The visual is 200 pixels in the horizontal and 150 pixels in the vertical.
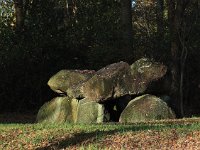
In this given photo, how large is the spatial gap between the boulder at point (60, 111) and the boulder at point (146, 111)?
2.16 meters

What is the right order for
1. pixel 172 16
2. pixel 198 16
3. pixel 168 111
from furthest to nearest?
pixel 198 16 < pixel 172 16 < pixel 168 111

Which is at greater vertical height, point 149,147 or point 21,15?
point 21,15

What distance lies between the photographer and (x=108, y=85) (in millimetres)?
17312

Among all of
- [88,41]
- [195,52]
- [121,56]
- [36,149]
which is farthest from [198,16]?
[36,149]

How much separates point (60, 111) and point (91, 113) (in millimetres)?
1573

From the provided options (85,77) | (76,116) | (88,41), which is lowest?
(76,116)

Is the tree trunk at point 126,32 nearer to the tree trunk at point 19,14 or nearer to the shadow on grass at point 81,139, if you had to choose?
the tree trunk at point 19,14

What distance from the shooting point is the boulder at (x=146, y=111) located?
16.4 m

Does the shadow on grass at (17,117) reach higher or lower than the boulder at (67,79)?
lower

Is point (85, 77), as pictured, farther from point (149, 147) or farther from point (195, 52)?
point (149, 147)

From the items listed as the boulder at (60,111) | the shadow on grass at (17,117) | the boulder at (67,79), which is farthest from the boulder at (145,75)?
the shadow on grass at (17,117)

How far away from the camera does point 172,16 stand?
2033 centimetres

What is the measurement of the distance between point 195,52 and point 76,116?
7427 millimetres

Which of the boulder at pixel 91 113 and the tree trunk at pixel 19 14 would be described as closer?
the boulder at pixel 91 113
